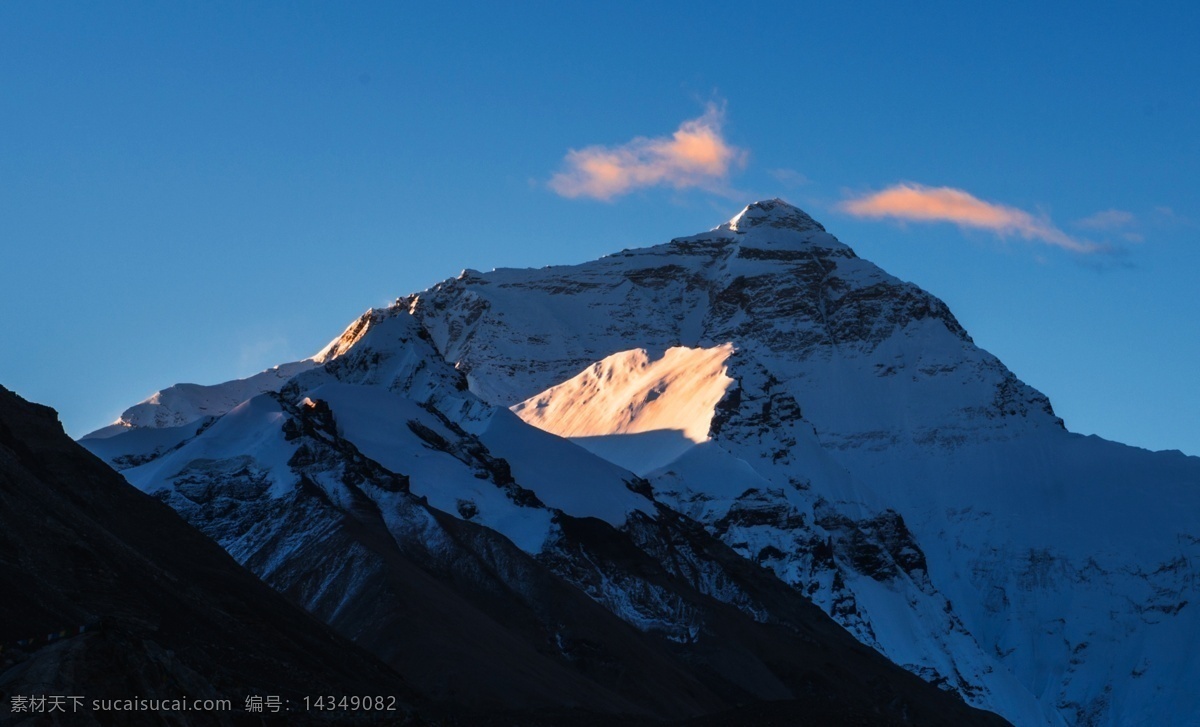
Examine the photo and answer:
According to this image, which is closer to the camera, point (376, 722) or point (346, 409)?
point (376, 722)

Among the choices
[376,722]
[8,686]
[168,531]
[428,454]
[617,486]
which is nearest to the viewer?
[8,686]

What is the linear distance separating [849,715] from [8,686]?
1642 inches

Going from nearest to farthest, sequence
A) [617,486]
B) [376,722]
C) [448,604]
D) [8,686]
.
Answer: [8,686] → [376,722] → [448,604] → [617,486]

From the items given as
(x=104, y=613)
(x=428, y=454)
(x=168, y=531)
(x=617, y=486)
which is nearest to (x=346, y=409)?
(x=428, y=454)

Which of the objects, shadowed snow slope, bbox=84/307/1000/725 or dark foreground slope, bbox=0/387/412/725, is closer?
dark foreground slope, bbox=0/387/412/725

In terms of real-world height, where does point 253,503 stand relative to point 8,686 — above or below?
above

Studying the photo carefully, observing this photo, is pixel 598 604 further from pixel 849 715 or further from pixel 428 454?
pixel 849 715

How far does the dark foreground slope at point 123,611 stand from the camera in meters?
64.8

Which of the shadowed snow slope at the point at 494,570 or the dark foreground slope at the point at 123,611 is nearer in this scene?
the dark foreground slope at the point at 123,611

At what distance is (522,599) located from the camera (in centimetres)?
14288

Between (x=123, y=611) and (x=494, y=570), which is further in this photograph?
(x=494, y=570)

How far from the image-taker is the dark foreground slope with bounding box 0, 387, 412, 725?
2549 inches

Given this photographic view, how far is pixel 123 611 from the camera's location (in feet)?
295

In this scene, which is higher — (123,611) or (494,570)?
(494,570)
